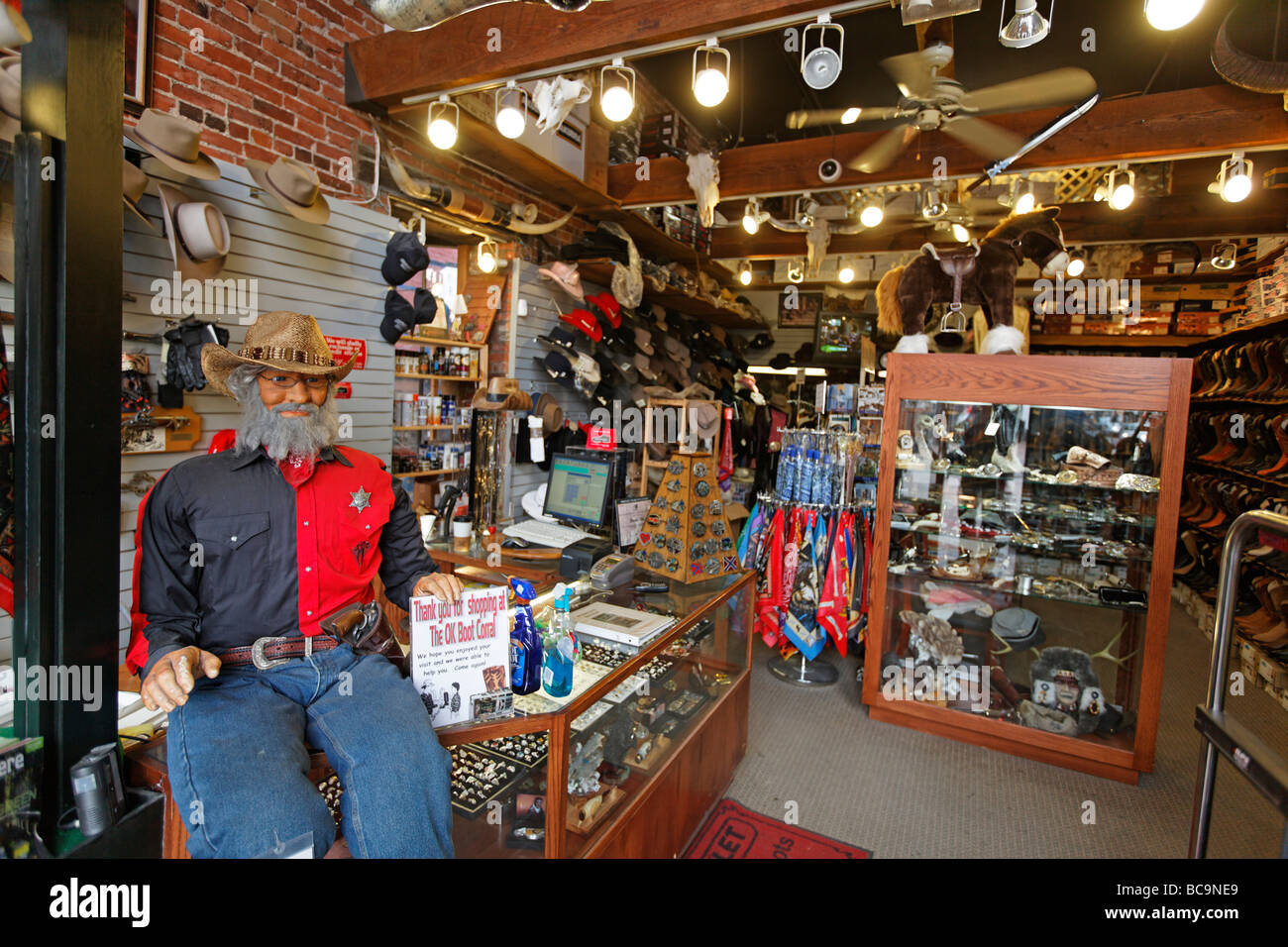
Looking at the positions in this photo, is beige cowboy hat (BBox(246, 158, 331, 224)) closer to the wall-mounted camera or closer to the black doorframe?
the black doorframe

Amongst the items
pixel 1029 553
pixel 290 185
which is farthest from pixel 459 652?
pixel 1029 553

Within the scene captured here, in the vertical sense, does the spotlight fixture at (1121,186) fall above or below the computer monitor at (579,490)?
above

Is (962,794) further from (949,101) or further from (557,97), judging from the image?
(557,97)

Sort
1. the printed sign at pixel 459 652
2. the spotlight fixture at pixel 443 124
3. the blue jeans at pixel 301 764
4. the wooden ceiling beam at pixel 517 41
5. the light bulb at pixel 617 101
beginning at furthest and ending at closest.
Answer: the spotlight fixture at pixel 443 124, the light bulb at pixel 617 101, the wooden ceiling beam at pixel 517 41, the printed sign at pixel 459 652, the blue jeans at pixel 301 764

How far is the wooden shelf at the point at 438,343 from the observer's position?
4711mm

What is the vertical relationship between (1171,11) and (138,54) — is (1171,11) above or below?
above

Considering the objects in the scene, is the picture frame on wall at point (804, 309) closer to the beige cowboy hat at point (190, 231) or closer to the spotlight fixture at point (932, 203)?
the spotlight fixture at point (932, 203)

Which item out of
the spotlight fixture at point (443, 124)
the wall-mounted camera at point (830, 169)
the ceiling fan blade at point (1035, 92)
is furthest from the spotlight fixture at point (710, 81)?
the wall-mounted camera at point (830, 169)

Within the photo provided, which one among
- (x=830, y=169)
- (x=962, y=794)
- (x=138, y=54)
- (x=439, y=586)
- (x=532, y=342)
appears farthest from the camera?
(x=532, y=342)

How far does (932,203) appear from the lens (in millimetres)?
4871

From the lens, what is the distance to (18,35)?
3.76 ft

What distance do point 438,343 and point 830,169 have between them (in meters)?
3.11

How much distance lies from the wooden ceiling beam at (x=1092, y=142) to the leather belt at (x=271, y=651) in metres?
4.54

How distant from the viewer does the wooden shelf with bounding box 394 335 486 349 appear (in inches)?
185
